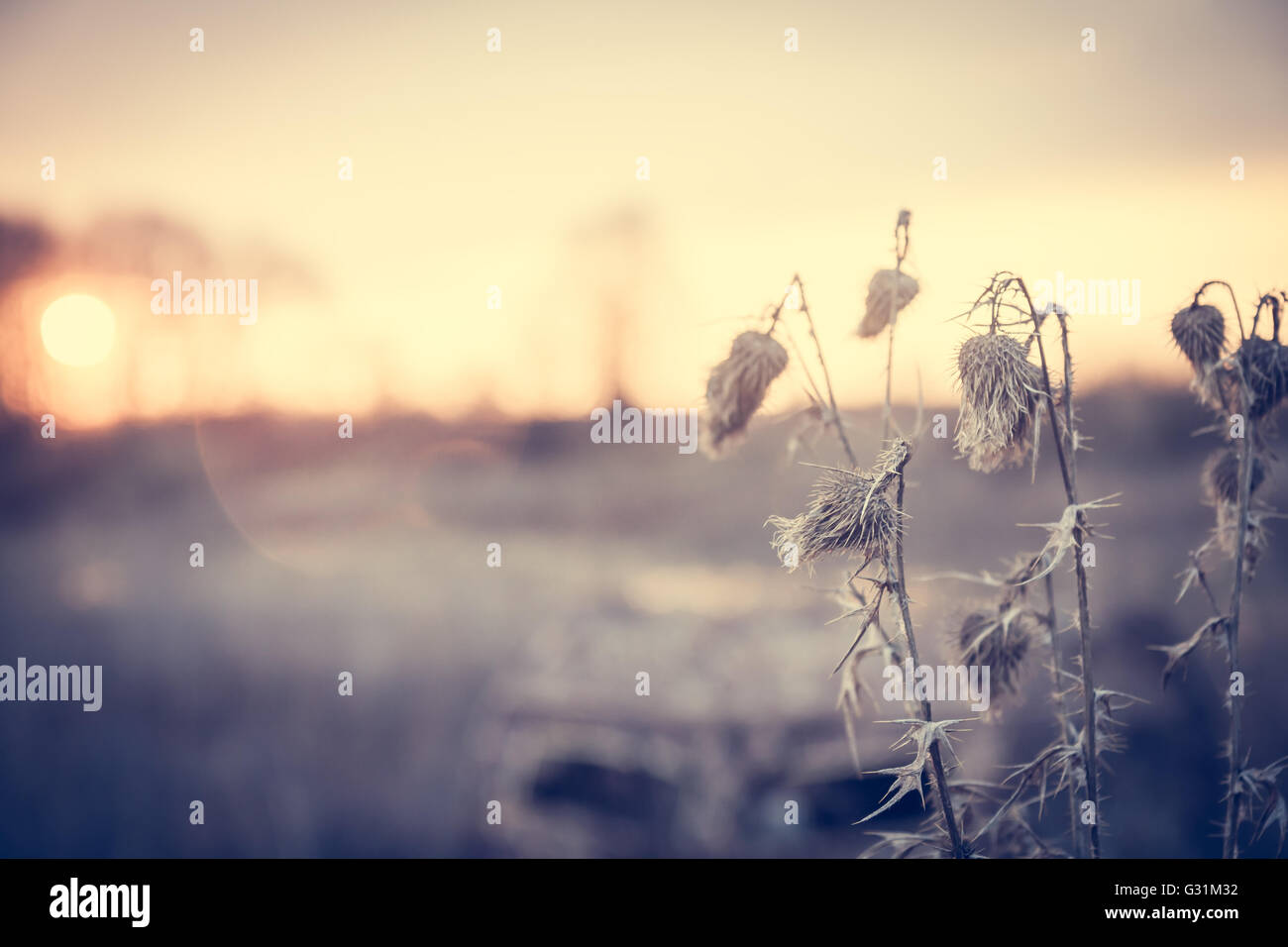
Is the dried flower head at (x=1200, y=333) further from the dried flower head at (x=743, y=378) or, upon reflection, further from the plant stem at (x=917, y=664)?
the dried flower head at (x=743, y=378)

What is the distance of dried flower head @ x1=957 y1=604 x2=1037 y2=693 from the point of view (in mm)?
2678

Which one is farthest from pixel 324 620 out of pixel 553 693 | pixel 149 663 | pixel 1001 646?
pixel 1001 646

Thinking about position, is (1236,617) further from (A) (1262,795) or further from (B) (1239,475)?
(A) (1262,795)

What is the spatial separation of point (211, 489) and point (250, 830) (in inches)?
177

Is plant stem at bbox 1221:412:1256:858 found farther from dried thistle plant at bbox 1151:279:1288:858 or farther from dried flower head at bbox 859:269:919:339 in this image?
dried flower head at bbox 859:269:919:339

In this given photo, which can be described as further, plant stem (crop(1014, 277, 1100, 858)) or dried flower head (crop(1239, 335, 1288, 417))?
dried flower head (crop(1239, 335, 1288, 417))

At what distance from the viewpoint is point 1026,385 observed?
2.26 metres

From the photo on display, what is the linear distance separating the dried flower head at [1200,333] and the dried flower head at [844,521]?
139 cm

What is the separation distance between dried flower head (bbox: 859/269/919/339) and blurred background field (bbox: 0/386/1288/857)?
497cm

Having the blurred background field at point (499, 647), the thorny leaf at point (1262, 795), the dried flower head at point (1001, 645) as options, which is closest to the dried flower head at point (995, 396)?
the dried flower head at point (1001, 645)

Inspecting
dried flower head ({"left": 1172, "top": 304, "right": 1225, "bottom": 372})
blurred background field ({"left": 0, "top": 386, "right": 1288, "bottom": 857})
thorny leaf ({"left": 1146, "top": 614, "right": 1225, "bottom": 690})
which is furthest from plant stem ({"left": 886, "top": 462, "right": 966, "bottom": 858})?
blurred background field ({"left": 0, "top": 386, "right": 1288, "bottom": 857})

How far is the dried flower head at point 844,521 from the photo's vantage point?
2.23 meters

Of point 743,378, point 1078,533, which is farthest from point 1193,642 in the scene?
point 743,378
